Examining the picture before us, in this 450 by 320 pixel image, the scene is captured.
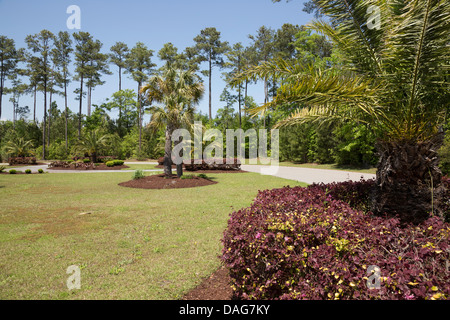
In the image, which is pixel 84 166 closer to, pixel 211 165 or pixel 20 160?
pixel 20 160

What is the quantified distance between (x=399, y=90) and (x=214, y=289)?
3959 mm

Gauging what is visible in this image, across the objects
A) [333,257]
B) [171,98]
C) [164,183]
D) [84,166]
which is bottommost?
[164,183]

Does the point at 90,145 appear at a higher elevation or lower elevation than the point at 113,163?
higher

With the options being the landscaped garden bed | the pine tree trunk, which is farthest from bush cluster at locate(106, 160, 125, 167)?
the pine tree trunk

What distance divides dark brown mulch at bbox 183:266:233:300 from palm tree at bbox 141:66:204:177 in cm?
1000

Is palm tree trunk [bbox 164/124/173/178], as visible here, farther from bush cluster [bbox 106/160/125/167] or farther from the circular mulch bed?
bush cluster [bbox 106/160/125/167]

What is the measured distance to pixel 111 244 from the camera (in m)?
4.65

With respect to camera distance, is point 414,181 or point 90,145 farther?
point 90,145

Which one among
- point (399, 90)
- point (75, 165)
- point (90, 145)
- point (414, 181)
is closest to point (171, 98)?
point (399, 90)

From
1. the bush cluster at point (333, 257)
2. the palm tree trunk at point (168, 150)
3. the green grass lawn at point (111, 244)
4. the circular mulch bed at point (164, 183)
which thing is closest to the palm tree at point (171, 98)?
the palm tree trunk at point (168, 150)

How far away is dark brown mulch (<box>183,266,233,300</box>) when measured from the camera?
3.03 m

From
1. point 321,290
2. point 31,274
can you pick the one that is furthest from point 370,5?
point 31,274

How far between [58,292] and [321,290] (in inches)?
120

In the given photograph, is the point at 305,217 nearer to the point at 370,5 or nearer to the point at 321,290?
the point at 321,290
